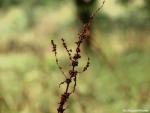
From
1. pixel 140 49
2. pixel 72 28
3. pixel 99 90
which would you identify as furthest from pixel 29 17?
pixel 99 90

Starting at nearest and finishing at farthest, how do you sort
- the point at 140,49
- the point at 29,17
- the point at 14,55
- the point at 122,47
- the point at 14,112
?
the point at 14,112, the point at 140,49, the point at 122,47, the point at 14,55, the point at 29,17

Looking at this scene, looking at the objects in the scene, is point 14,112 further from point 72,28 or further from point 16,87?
point 72,28


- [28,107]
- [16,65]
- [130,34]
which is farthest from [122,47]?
[28,107]

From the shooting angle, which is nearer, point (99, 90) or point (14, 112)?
point (14, 112)

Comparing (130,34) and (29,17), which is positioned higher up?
(29,17)

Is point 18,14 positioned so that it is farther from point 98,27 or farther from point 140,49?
point 140,49

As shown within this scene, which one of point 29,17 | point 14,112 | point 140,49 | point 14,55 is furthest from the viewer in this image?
point 29,17

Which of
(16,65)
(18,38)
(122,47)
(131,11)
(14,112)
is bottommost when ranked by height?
(14,112)
